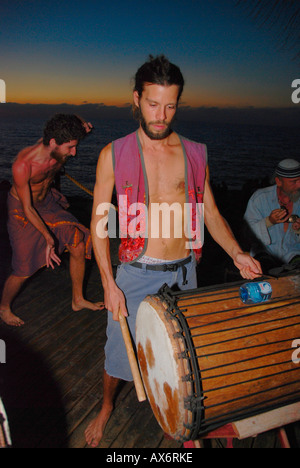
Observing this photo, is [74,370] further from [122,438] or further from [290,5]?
[290,5]

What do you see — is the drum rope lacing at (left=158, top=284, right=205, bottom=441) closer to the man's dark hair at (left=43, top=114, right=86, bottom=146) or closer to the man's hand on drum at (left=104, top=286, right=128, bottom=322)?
the man's hand on drum at (left=104, top=286, right=128, bottom=322)

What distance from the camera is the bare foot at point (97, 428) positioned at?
2.19m

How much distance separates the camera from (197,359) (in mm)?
1521

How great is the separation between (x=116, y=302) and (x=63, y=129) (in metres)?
2.07

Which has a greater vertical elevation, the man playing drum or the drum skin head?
the man playing drum

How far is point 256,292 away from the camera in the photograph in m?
Answer: 1.70

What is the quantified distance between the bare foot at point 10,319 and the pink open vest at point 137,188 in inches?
79.4

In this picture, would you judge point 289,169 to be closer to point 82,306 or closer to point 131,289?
point 131,289

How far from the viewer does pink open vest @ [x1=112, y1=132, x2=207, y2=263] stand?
1.89 metres

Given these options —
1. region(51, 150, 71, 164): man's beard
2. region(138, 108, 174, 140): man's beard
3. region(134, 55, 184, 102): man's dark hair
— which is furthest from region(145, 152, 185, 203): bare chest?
region(51, 150, 71, 164): man's beard

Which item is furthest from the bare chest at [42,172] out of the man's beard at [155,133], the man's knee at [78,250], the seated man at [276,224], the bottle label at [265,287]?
the bottle label at [265,287]

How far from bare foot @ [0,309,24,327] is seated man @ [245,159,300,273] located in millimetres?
2604

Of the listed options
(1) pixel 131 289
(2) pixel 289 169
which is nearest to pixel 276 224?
(2) pixel 289 169

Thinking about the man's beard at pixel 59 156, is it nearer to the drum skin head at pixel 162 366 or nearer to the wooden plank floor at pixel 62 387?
the wooden plank floor at pixel 62 387
